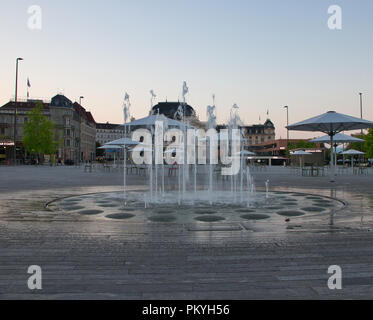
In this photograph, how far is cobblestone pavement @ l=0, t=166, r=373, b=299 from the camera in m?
3.16

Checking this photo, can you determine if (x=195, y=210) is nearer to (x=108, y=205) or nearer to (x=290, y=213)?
(x=290, y=213)

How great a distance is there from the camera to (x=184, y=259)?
415 cm

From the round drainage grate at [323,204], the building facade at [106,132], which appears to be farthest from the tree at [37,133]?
the building facade at [106,132]

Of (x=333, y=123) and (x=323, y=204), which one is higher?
(x=333, y=123)

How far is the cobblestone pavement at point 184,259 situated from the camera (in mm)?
3162

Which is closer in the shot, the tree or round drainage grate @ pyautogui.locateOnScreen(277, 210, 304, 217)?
round drainage grate @ pyautogui.locateOnScreen(277, 210, 304, 217)

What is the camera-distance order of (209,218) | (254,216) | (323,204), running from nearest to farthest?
(209,218), (254,216), (323,204)

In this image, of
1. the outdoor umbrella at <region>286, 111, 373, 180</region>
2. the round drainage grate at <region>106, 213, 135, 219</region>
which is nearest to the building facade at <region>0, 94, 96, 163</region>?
the outdoor umbrella at <region>286, 111, 373, 180</region>

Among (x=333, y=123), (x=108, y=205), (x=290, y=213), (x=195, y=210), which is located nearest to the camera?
(x=290, y=213)

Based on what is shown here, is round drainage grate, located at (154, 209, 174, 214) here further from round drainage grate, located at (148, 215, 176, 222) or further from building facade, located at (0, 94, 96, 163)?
building facade, located at (0, 94, 96, 163)

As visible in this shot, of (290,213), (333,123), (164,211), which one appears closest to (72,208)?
(164,211)

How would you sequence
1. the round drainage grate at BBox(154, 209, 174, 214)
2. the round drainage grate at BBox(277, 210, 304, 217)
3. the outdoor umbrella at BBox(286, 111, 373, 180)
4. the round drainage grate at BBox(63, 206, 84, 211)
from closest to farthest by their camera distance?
the round drainage grate at BBox(277, 210, 304, 217) < the round drainage grate at BBox(154, 209, 174, 214) < the round drainage grate at BBox(63, 206, 84, 211) < the outdoor umbrella at BBox(286, 111, 373, 180)

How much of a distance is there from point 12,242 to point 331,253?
Result: 496 cm
